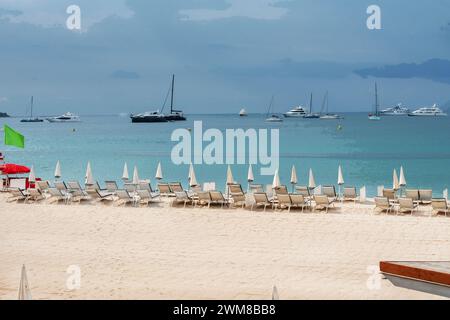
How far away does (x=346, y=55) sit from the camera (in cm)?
12669

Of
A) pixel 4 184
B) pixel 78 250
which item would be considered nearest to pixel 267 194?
pixel 78 250

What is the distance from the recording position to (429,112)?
423 ft

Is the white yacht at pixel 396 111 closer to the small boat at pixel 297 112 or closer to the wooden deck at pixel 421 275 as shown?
the small boat at pixel 297 112

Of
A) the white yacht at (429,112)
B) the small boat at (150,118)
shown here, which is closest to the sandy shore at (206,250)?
the small boat at (150,118)

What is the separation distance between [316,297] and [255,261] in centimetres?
174

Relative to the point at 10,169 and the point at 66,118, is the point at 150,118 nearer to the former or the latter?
the point at 66,118

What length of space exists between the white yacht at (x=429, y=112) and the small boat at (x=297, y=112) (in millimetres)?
26171

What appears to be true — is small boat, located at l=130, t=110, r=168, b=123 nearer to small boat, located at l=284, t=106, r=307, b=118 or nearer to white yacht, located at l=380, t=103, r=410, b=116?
small boat, located at l=284, t=106, r=307, b=118

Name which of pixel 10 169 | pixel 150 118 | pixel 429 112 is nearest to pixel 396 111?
pixel 429 112

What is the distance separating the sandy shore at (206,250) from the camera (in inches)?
270

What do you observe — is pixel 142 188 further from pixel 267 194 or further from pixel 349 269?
pixel 349 269

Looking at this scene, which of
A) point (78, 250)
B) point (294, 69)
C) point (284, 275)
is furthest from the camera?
point (294, 69)

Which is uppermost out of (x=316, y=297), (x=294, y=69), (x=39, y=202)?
(x=294, y=69)

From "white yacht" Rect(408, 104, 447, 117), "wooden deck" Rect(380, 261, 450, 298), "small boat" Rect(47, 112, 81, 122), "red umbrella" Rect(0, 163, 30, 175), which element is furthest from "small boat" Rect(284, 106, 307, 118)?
"wooden deck" Rect(380, 261, 450, 298)
